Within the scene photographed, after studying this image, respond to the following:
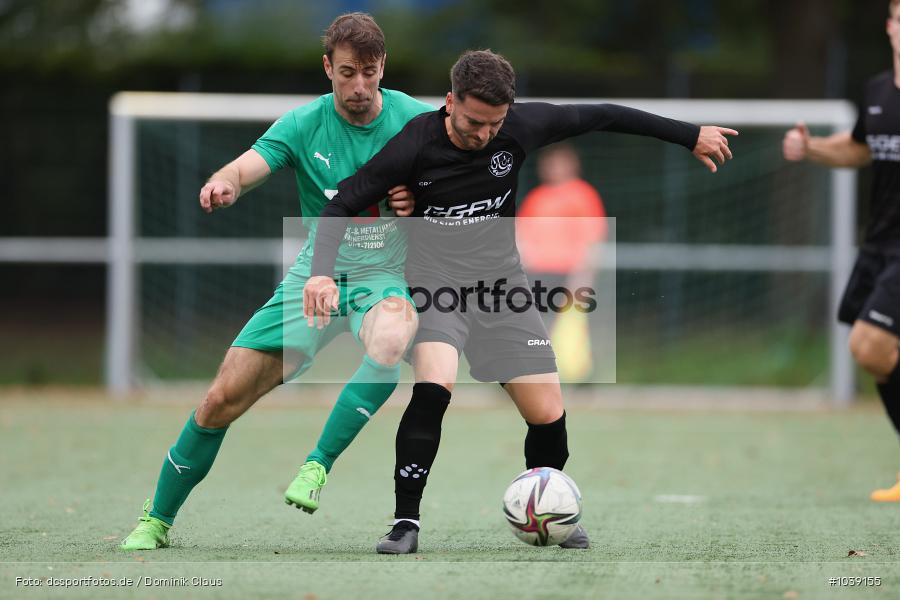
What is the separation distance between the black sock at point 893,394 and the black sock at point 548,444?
2.35m

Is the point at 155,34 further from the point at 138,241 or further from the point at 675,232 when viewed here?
the point at 675,232

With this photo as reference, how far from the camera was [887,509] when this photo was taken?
6.32 m

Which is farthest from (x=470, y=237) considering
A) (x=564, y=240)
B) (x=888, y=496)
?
(x=564, y=240)

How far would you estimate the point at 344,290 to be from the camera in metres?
5.13

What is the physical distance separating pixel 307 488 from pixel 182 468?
653 millimetres

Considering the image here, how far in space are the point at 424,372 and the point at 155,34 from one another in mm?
15693

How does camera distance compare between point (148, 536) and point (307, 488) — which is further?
point (148, 536)

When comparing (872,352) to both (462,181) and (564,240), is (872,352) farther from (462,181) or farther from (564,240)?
(564,240)

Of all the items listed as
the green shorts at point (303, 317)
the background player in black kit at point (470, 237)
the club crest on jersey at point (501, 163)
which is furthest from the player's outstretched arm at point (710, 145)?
the green shorts at point (303, 317)

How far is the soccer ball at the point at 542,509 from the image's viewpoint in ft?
16.0

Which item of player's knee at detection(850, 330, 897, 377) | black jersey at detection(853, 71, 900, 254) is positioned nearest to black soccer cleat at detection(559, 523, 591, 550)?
player's knee at detection(850, 330, 897, 377)

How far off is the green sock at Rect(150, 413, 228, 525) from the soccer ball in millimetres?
1213

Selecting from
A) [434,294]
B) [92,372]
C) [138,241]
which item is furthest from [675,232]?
[434,294]

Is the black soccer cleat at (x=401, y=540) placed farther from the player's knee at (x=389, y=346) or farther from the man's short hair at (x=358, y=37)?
the man's short hair at (x=358, y=37)
